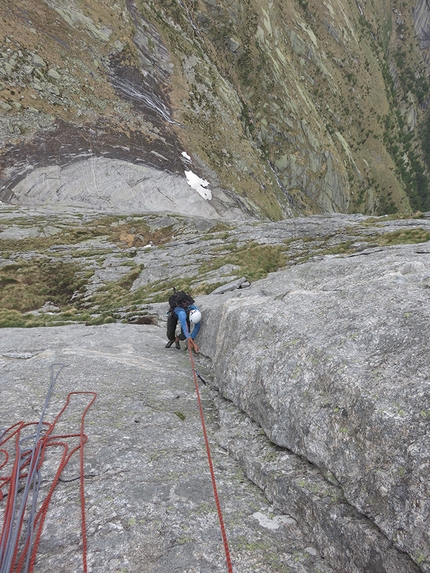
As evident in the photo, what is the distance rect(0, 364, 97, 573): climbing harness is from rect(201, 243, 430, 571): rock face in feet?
13.0

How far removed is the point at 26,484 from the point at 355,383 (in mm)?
6031

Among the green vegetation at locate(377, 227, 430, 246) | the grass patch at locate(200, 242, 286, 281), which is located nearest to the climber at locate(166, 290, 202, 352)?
the grass patch at locate(200, 242, 286, 281)

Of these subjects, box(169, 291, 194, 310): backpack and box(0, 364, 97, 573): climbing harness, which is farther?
box(169, 291, 194, 310): backpack

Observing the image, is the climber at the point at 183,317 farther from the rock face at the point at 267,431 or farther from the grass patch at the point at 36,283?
the grass patch at the point at 36,283

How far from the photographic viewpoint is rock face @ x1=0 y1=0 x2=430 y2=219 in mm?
52531

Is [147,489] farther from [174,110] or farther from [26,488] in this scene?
[174,110]

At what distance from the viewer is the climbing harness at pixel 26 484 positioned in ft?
Result: 14.2

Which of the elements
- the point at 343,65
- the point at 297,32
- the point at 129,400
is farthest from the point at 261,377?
the point at 343,65

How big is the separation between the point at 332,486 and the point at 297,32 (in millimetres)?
149766

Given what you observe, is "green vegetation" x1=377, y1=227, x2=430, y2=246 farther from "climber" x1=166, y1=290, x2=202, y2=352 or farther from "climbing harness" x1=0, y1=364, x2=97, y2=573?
Result: "climbing harness" x1=0, y1=364, x2=97, y2=573

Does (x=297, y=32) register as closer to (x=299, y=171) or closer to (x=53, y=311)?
(x=299, y=171)

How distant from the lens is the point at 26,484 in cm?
545

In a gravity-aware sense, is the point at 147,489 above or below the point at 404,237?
below

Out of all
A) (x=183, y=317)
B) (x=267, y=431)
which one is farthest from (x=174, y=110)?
(x=267, y=431)
